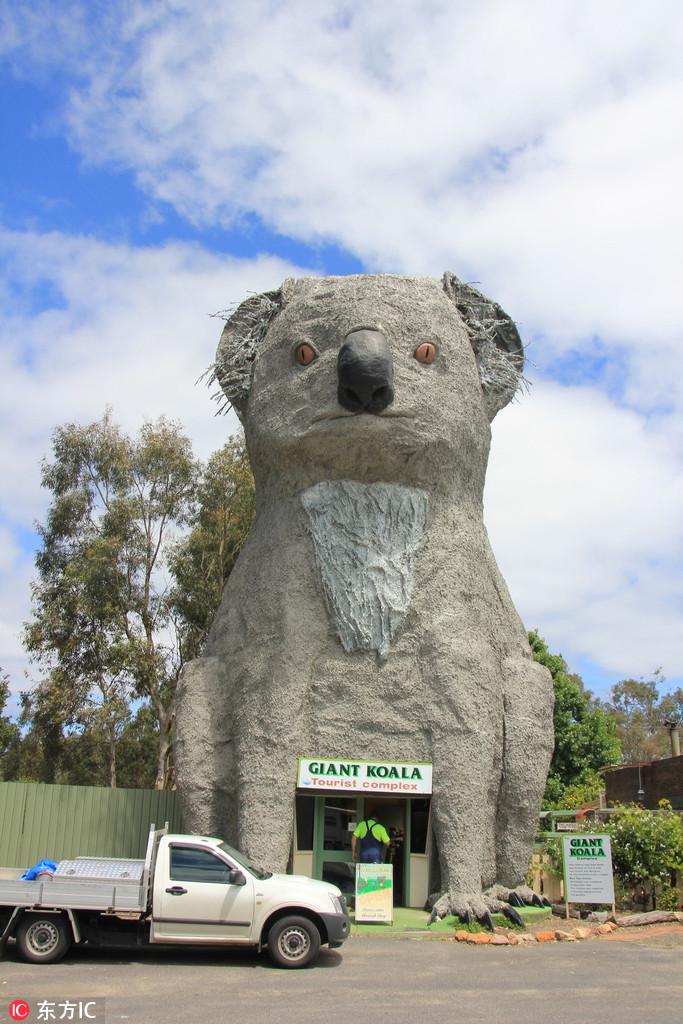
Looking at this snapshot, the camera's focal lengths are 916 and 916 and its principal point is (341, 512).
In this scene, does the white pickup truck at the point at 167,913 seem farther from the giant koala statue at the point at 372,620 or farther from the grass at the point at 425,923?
the giant koala statue at the point at 372,620

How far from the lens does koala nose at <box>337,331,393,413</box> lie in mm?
10320

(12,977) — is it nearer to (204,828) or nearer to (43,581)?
(204,828)

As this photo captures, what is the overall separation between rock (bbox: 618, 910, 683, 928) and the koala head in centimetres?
580

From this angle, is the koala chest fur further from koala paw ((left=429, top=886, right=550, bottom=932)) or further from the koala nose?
koala paw ((left=429, top=886, right=550, bottom=932))

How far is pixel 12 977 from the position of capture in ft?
23.4

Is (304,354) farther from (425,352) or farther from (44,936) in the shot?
(44,936)

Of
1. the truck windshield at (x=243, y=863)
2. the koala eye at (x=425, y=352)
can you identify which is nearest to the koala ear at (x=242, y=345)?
the koala eye at (x=425, y=352)

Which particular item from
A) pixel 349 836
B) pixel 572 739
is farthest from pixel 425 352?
pixel 572 739

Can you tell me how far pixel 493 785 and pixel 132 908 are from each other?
4784 millimetres

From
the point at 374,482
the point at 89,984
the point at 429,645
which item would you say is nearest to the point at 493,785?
the point at 429,645

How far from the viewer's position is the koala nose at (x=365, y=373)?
1032 cm

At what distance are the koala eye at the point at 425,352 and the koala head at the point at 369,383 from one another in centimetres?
1

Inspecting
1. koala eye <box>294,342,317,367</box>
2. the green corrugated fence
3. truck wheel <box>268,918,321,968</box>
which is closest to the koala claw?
truck wheel <box>268,918,321,968</box>

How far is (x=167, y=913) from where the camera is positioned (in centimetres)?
784
